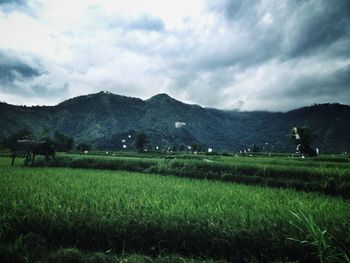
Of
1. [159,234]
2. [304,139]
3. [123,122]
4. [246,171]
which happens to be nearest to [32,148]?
[246,171]

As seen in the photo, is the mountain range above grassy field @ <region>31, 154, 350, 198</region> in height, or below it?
above

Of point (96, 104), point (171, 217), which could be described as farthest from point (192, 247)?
point (96, 104)

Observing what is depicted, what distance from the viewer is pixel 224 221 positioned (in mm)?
4531

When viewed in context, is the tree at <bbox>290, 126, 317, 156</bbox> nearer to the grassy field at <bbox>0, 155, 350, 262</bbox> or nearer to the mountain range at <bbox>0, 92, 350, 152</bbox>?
the grassy field at <bbox>0, 155, 350, 262</bbox>

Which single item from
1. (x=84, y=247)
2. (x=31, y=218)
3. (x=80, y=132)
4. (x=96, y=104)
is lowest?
(x=84, y=247)

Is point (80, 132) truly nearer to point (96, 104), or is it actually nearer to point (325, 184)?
point (96, 104)

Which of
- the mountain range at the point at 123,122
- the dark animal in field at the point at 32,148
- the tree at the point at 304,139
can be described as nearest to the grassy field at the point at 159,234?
the dark animal in field at the point at 32,148

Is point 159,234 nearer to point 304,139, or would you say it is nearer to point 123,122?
point 304,139

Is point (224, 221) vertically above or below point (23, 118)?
below

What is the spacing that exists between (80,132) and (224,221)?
156464mm

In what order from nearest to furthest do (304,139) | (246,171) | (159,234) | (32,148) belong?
(159,234) < (246,171) < (32,148) < (304,139)

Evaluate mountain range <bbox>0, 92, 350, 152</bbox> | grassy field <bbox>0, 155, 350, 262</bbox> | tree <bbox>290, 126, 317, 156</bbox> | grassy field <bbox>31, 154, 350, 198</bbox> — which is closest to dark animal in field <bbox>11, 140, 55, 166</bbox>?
grassy field <bbox>31, 154, 350, 198</bbox>

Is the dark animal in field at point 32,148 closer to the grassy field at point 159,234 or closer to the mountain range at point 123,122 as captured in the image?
the grassy field at point 159,234

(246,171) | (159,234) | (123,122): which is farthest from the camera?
(123,122)
